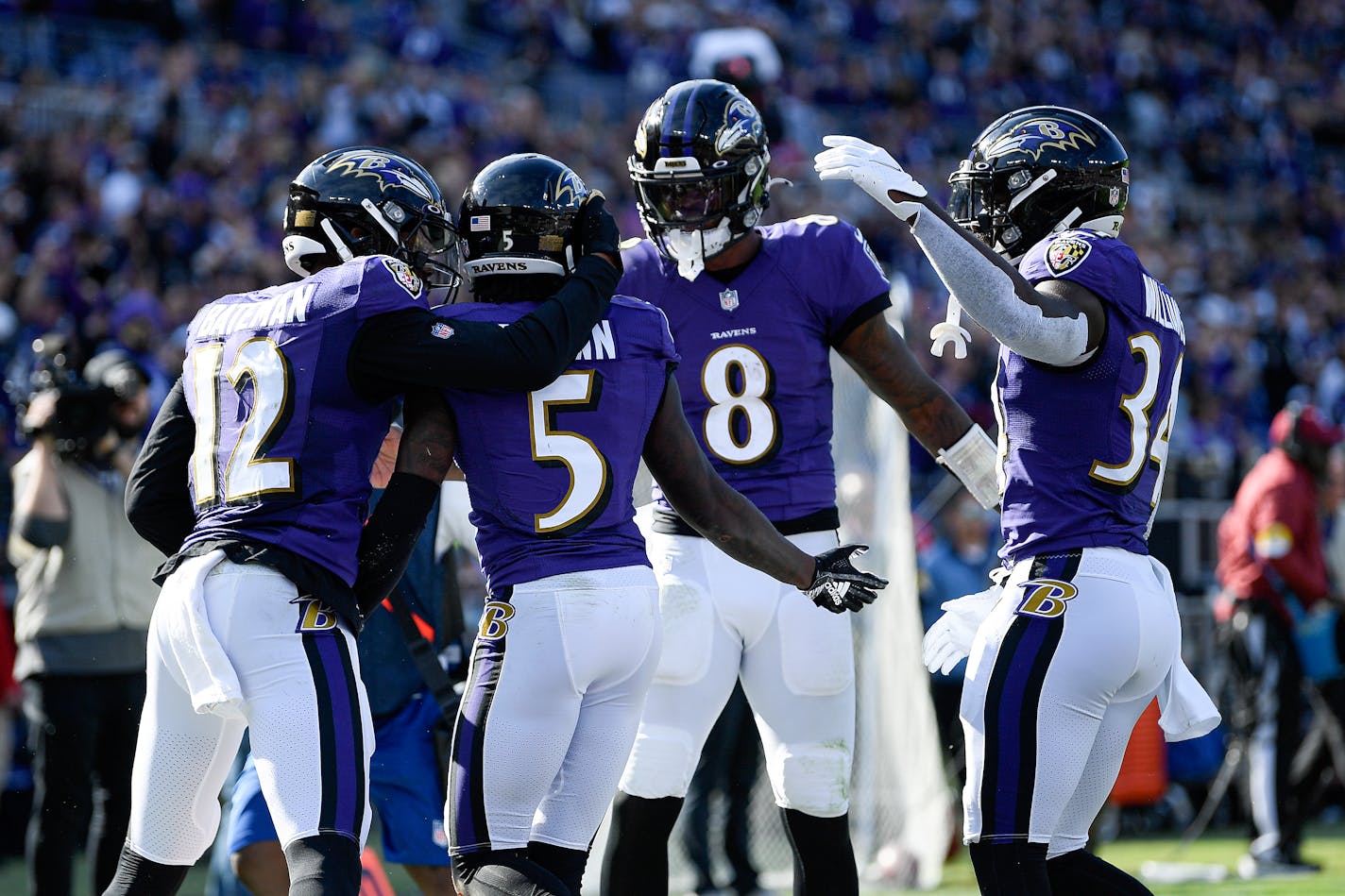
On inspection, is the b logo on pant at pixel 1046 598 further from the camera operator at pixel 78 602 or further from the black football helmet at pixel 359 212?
the camera operator at pixel 78 602

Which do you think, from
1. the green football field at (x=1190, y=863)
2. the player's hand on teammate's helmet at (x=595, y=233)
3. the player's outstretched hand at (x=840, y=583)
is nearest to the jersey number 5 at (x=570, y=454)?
the player's hand on teammate's helmet at (x=595, y=233)

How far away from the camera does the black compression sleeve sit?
3.73 metres

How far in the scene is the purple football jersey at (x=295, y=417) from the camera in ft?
12.0

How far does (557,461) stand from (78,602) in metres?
3.33

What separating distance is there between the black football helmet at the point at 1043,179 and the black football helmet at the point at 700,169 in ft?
1.86

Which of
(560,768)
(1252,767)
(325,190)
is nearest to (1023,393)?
(560,768)

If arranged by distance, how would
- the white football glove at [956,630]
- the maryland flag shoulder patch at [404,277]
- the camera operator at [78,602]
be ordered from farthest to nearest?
the camera operator at [78,602]
the white football glove at [956,630]
the maryland flag shoulder patch at [404,277]

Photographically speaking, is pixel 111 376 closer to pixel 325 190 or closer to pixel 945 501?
pixel 325 190

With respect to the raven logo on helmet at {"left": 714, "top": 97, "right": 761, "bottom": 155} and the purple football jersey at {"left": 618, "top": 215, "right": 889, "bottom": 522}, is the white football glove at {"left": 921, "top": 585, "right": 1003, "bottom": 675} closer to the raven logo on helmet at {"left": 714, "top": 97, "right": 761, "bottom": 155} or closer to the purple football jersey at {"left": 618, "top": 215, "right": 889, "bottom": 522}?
the purple football jersey at {"left": 618, "top": 215, "right": 889, "bottom": 522}

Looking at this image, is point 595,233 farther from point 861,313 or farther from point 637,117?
point 637,117

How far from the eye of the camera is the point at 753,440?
4.54 m

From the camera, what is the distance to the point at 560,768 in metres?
3.75

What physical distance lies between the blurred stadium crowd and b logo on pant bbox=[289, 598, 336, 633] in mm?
5617

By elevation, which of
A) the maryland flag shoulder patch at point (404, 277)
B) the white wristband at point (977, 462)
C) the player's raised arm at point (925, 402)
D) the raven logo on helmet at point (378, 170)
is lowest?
the white wristband at point (977, 462)
